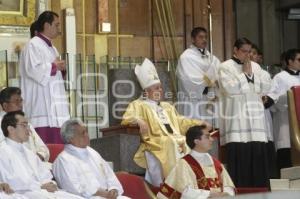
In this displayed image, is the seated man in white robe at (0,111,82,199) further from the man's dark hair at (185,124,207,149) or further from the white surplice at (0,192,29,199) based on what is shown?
the man's dark hair at (185,124,207,149)

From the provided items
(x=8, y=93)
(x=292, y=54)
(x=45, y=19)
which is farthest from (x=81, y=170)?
(x=292, y=54)

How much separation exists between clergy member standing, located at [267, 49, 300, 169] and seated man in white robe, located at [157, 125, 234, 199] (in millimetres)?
2532

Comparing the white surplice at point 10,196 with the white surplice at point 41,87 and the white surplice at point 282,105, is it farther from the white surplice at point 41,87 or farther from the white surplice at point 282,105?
the white surplice at point 282,105

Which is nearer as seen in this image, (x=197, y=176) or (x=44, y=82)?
(x=197, y=176)

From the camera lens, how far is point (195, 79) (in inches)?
411

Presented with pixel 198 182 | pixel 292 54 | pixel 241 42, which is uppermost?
pixel 241 42

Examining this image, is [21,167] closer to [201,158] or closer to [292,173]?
[201,158]

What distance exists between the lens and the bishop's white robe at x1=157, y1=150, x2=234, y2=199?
7.48 metres

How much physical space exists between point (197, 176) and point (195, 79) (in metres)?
2.92

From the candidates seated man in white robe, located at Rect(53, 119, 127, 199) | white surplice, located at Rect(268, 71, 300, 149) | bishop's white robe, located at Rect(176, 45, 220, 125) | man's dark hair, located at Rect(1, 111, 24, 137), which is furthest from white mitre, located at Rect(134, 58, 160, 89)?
man's dark hair, located at Rect(1, 111, 24, 137)

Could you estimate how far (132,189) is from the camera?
7.82m

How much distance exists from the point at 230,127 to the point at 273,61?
3649 millimetres

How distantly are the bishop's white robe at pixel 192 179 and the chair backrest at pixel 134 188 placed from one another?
0.45 ft

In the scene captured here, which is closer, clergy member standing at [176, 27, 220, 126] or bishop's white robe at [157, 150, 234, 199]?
bishop's white robe at [157, 150, 234, 199]
